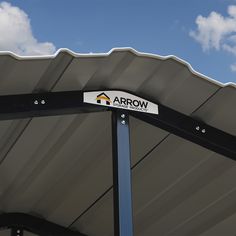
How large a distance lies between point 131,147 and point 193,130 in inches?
27.8

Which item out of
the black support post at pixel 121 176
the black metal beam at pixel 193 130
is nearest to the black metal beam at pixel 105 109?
the black metal beam at pixel 193 130

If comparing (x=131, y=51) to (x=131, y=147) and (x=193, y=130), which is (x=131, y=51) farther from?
(x=131, y=147)

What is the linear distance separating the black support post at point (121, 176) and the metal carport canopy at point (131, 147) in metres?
0.19

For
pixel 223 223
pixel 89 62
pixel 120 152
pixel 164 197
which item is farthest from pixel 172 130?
pixel 223 223

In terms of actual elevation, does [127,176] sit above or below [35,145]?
below

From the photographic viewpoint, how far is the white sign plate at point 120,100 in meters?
4.58

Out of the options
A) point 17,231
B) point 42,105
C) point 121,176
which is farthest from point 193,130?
point 17,231

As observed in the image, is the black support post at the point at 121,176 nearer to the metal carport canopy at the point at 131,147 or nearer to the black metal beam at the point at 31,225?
the metal carport canopy at the point at 131,147

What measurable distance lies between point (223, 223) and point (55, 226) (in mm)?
1915

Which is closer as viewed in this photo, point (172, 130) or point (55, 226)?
point (172, 130)

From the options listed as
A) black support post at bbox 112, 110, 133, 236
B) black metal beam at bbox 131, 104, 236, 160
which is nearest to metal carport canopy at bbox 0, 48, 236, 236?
black metal beam at bbox 131, 104, 236, 160

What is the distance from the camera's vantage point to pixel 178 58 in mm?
4320

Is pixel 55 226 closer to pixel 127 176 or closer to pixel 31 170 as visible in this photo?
pixel 31 170

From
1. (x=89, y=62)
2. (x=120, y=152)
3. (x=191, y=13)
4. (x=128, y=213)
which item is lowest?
(x=128, y=213)
